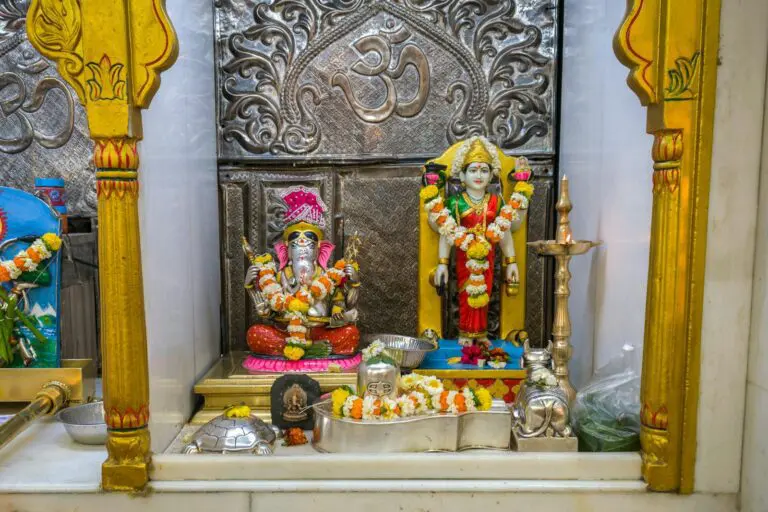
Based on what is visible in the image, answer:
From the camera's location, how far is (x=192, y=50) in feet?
10.7

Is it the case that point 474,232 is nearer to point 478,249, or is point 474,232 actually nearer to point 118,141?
point 478,249

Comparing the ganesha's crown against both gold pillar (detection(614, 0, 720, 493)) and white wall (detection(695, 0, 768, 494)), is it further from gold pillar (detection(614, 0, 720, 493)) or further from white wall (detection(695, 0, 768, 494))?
white wall (detection(695, 0, 768, 494))

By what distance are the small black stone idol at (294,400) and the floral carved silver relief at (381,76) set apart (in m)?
1.58

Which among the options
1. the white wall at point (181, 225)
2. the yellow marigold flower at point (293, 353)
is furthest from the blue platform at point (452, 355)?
the white wall at point (181, 225)

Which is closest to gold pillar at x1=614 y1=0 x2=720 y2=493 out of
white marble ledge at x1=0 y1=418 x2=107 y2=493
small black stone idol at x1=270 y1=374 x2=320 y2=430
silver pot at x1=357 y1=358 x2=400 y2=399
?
silver pot at x1=357 y1=358 x2=400 y2=399

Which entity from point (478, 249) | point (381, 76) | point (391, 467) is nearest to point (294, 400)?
point (391, 467)

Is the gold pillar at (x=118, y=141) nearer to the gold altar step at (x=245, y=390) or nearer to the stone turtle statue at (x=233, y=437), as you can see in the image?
the stone turtle statue at (x=233, y=437)

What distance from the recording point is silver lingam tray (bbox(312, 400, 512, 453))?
8.02 ft

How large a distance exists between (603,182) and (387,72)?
151cm

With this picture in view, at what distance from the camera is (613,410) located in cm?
258

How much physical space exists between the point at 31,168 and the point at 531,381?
311cm

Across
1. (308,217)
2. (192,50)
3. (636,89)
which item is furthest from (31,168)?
(636,89)

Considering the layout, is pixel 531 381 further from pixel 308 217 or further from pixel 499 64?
pixel 499 64

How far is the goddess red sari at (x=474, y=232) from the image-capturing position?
352 centimetres
